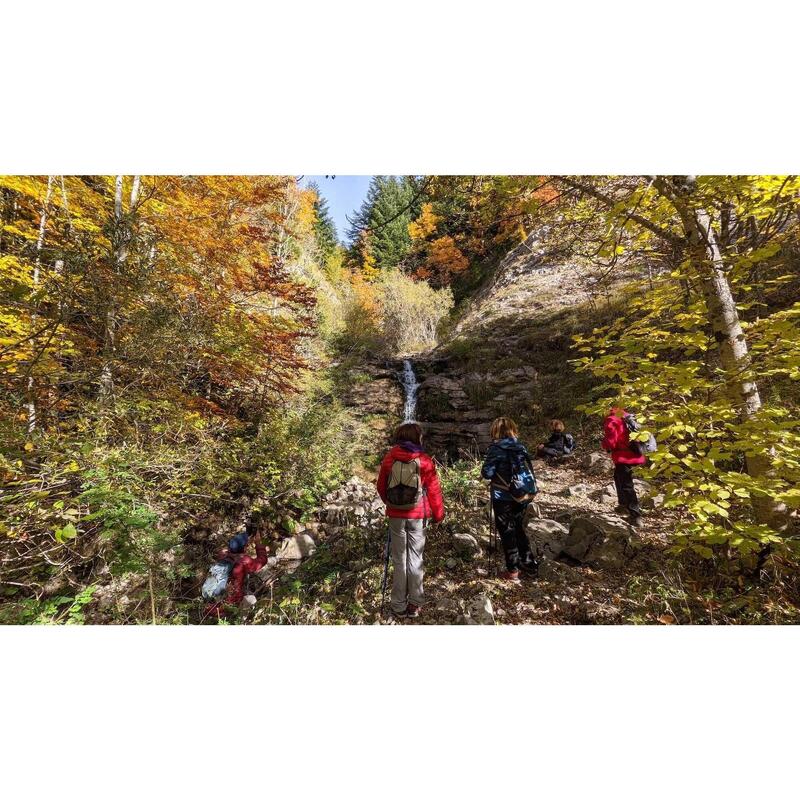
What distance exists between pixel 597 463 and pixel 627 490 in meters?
1.53

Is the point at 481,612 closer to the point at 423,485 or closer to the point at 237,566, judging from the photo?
the point at 423,485

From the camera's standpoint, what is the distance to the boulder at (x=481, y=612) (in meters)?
2.36

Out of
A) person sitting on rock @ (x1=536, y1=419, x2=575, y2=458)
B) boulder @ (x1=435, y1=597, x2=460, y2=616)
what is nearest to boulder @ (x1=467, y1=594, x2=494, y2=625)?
boulder @ (x1=435, y1=597, x2=460, y2=616)

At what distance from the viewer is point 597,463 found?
14.9ft

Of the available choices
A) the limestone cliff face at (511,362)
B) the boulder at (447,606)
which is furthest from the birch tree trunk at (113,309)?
the limestone cliff face at (511,362)

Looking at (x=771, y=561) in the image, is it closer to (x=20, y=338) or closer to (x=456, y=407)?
(x=456, y=407)

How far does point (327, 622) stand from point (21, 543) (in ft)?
8.90

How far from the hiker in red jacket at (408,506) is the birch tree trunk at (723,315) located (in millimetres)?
2265

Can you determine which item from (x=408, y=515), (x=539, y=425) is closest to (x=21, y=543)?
(x=408, y=515)

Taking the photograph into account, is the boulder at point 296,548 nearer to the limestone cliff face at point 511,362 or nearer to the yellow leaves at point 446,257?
the limestone cliff face at point 511,362

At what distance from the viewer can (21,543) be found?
2672 mm

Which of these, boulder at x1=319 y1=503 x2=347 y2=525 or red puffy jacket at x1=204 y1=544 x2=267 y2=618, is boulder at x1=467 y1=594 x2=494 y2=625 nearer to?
boulder at x1=319 y1=503 x2=347 y2=525

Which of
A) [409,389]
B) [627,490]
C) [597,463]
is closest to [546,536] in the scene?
[627,490]

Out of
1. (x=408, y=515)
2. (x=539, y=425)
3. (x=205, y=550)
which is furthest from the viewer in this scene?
(x=539, y=425)
